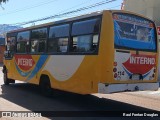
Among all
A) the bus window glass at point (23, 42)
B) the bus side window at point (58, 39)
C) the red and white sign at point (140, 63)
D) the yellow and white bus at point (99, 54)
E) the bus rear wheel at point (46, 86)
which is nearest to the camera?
the yellow and white bus at point (99, 54)

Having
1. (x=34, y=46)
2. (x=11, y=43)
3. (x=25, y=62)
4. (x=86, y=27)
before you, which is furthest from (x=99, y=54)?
(x=11, y=43)

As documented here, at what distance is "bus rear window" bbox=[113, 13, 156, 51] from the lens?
11.2 m

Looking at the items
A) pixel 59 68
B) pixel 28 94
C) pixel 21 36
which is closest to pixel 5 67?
pixel 21 36

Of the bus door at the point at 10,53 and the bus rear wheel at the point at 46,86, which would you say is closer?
the bus rear wheel at the point at 46,86

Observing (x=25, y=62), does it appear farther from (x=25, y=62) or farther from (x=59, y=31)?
(x=59, y=31)

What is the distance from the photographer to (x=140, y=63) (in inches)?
470

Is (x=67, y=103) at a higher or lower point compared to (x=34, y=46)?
lower

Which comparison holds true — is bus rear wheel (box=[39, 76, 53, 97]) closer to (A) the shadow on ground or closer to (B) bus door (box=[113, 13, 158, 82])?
(A) the shadow on ground

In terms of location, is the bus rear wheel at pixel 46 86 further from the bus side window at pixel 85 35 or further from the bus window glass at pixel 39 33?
the bus side window at pixel 85 35

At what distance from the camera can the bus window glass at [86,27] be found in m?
11.2

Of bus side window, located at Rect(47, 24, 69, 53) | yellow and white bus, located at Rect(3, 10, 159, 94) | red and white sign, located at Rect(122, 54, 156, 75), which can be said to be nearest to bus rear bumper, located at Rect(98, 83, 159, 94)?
yellow and white bus, located at Rect(3, 10, 159, 94)

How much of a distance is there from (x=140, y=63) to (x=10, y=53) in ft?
29.7

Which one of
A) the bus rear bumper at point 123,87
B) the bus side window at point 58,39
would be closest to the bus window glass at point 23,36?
the bus side window at point 58,39

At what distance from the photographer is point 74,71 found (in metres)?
12.3
